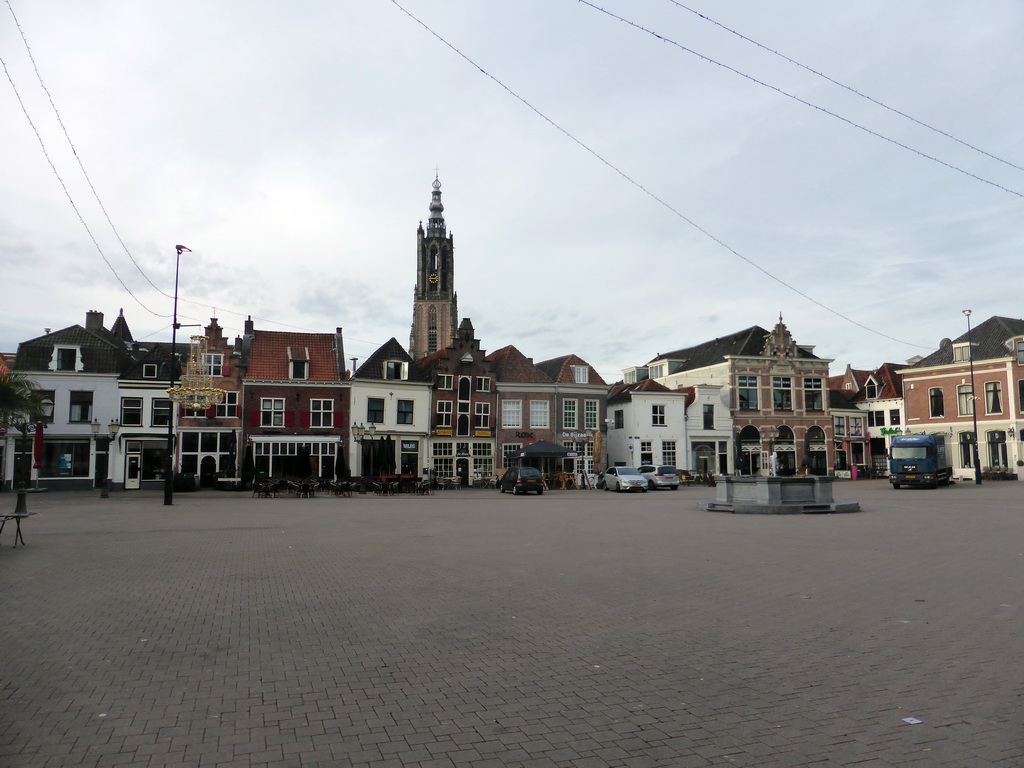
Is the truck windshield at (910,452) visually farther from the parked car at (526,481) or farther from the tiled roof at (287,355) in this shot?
the tiled roof at (287,355)

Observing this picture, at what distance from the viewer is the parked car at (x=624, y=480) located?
1559 inches

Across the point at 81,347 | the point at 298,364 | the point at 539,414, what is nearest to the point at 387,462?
the point at 298,364

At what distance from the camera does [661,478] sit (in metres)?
41.9

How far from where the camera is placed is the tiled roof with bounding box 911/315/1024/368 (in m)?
49.0

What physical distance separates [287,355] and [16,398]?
3663cm

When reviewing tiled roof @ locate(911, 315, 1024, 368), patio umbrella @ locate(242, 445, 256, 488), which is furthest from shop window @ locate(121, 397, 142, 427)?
tiled roof @ locate(911, 315, 1024, 368)

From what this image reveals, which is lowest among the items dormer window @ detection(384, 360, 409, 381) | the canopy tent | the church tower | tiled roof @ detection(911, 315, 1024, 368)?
the canopy tent

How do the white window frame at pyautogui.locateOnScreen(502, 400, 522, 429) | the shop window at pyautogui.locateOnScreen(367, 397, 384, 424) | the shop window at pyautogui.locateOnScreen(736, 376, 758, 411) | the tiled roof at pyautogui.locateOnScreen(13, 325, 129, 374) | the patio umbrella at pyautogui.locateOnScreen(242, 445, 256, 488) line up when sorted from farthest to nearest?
the shop window at pyautogui.locateOnScreen(736, 376, 758, 411) < the white window frame at pyautogui.locateOnScreen(502, 400, 522, 429) < the shop window at pyautogui.locateOnScreen(367, 397, 384, 424) < the tiled roof at pyautogui.locateOnScreen(13, 325, 129, 374) < the patio umbrella at pyautogui.locateOnScreen(242, 445, 256, 488)

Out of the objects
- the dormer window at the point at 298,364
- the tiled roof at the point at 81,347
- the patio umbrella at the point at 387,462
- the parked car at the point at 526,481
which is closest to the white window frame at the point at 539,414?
the parked car at the point at 526,481

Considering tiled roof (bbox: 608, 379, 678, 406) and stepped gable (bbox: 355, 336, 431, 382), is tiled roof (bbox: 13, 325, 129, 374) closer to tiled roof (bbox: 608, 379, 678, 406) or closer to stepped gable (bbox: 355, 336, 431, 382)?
stepped gable (bbox: 355, 336, 431, 382)

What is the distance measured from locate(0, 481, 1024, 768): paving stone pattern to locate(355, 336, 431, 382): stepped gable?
3156 cm

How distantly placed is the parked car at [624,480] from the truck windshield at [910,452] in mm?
13786

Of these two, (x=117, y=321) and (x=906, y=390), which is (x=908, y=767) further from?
(x=117, y=321)

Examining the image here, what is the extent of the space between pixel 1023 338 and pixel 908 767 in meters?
54.0
